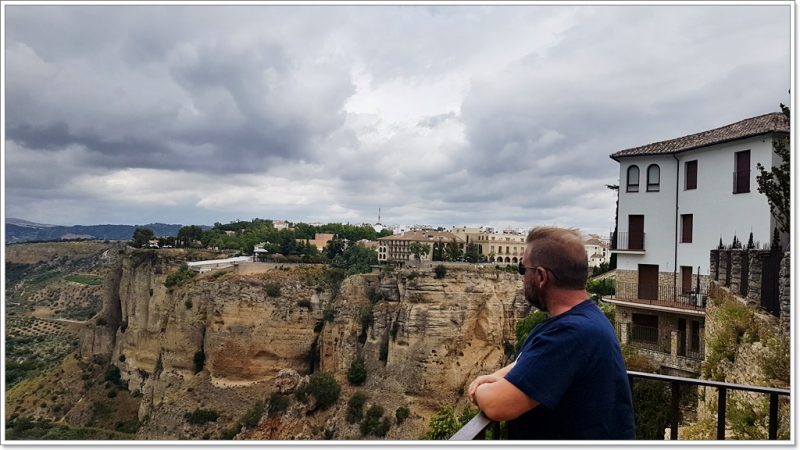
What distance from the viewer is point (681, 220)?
52.6 feet

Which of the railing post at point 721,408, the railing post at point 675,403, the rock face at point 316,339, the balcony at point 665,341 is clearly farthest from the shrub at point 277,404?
the railing post at point 721,408

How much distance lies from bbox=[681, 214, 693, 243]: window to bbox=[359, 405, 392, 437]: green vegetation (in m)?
14.3

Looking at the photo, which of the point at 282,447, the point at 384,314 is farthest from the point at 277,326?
the point at 282,447

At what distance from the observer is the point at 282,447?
2502 millimetres

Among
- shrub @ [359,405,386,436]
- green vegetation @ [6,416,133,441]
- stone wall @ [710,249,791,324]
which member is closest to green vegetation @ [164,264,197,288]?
green vegetation @ [6,416,133,441]

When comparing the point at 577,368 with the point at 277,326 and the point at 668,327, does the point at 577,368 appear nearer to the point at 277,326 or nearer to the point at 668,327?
the point at 668,327

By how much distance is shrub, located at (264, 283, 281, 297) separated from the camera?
29819 millimetres

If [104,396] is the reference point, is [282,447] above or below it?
above

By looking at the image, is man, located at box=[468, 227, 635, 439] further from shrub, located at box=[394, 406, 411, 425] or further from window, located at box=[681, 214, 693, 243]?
shrub, located at box=[394, 406, 411, 425]

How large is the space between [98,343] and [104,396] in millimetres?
6857

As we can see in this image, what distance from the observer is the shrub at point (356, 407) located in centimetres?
2414

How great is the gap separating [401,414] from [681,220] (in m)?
14.1

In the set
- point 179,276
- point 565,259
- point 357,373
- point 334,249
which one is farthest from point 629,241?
point 334,249

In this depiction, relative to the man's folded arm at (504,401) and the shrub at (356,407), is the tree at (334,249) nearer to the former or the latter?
the shrub at (356,407)
